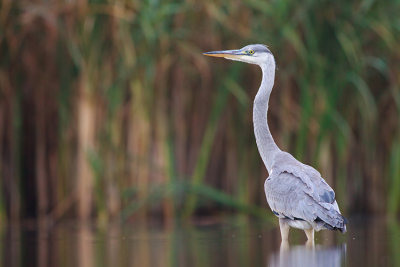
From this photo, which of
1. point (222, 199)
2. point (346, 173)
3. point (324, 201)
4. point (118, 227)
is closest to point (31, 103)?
point (118, 227)

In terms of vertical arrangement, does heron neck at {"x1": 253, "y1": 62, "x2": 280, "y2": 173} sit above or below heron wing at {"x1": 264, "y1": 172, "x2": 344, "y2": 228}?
above

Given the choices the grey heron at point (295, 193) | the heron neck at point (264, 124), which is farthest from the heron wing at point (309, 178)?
the heron neck at point (264, 124)

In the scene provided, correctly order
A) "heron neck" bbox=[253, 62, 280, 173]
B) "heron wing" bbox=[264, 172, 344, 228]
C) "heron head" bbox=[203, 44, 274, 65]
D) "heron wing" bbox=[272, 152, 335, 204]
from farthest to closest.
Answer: "heron head" bbox=[203, 44, 274, 65]
"heron neck" bbox=[253, 62, 280, 173]
"heron wing" bbox=[272, 152, 335, 204]
"heron wing" bbox=[264, 172, 344, 228]

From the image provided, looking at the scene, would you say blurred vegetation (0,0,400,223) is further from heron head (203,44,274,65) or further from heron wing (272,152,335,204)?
heron wing (272,152,335,204)

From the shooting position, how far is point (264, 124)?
653 cm

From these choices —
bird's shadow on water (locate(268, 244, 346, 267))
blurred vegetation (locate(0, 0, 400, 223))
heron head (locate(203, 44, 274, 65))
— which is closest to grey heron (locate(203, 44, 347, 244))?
bird's shadow on water (locate(268, 244, 346, 267))

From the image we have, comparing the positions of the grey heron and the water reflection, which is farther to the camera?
the grey heron

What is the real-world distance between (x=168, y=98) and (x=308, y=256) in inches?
Answer: 167

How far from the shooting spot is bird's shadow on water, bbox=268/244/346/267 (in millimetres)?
4797

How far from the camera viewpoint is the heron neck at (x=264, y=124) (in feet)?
21.0

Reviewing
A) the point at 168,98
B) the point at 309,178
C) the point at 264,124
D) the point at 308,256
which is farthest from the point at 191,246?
the point at 168,98

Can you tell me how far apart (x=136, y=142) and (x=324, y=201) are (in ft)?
11.9

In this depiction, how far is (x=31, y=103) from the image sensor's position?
9.24m

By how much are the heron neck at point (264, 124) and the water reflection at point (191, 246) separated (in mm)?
645
